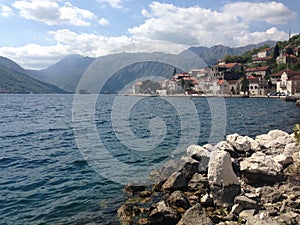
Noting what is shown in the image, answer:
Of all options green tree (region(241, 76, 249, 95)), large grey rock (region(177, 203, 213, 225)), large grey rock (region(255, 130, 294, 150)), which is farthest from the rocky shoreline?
green tree (region(241, 76, 249, 95))

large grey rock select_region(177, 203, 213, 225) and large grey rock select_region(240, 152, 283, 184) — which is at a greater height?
large grey rock select_region(240, 152, 283, 184)

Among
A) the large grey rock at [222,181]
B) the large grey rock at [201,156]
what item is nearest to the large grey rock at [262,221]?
the large grey rock at [222,181]

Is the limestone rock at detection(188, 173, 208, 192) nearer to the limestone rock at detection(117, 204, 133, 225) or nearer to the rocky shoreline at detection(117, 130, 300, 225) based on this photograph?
→ the rocky shoreline at detection(117, 130, 300, 225)

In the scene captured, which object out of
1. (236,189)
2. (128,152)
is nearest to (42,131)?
(128,152)

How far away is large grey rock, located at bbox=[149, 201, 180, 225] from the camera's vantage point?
8609mm

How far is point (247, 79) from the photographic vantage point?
11844 cm

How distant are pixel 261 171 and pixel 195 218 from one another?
4.45 metres

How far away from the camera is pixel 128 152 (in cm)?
1967

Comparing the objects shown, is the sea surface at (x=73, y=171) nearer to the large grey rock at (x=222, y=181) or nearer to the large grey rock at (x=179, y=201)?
the large grey rock at (x=179, y=201)

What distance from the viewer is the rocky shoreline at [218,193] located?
848 cm

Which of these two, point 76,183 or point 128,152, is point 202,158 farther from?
point 128,152

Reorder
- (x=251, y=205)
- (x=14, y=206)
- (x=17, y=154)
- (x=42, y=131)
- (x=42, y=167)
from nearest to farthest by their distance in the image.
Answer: (x=251, y=205) < (x=14, y=206) < (x=42, y=167) < (x=17, y=154) < (x=42, y=131)

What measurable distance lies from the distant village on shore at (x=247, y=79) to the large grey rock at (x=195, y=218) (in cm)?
9967

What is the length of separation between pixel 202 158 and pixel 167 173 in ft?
5.95
